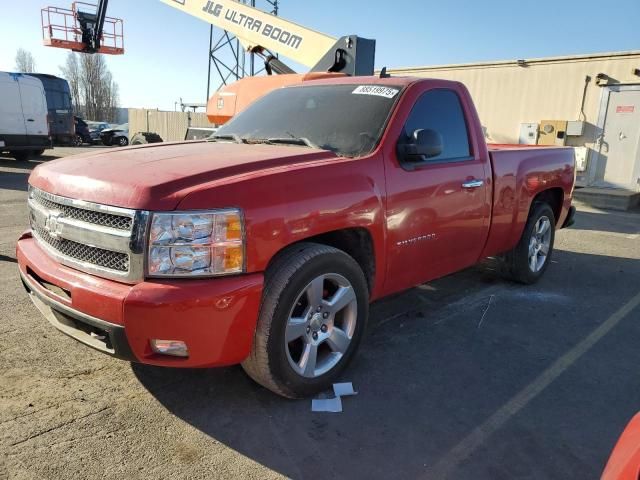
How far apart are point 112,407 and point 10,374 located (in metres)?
0.82

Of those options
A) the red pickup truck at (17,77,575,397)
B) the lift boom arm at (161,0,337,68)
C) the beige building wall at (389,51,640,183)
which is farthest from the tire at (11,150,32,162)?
the red pickup truck at (17,77,575,397)

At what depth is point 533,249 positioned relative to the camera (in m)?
5.48

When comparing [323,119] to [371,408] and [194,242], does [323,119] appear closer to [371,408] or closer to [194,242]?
[194,242]

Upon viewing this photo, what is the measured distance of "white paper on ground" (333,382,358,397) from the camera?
10.2ft

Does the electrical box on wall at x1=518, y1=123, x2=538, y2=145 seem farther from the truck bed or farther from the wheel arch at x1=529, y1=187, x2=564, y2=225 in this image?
the truck bed

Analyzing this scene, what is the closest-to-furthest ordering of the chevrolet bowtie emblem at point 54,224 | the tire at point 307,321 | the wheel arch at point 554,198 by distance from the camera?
the tire at point 307,321
the chevrolet bowtie emblem at point 54,224
the wheel arch at point 554,198

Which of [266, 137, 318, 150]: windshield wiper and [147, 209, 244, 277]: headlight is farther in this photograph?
[266, 137, 318, 150]: windshield wiper

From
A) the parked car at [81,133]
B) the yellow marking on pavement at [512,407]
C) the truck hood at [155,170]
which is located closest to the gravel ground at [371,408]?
the yellow marking on pavement at [512,407]

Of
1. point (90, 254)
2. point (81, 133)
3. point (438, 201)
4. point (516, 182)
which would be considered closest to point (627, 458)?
point (438, 201)

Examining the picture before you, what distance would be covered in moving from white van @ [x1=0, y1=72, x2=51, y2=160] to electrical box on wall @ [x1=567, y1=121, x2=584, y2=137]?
1537cm

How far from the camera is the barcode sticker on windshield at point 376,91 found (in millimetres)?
3729

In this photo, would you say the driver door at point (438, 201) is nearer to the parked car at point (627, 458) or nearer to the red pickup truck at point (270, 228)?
the red pickup truck at point (270, 228)

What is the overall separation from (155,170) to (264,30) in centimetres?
842

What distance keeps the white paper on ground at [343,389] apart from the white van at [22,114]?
15.7 meters
